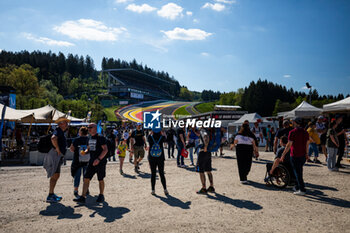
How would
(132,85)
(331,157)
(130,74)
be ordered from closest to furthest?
(331,157)
(132,85)
(130,74)

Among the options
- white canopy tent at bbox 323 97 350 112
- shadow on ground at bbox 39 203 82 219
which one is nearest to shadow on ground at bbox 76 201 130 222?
shadow on ground at bbox 39 203 82 219

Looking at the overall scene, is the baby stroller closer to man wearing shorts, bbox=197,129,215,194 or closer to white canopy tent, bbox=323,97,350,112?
man wearing shorts, bbox=197,129,215,194

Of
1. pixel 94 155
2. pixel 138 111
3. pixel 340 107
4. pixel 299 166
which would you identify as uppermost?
pixel 138 111

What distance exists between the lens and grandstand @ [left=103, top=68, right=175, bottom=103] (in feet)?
397

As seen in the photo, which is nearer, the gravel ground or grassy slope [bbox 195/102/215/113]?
the gravel ground

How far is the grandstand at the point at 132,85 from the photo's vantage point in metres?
121

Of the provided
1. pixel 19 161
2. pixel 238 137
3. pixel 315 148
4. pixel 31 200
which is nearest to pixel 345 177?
pixel 315 148

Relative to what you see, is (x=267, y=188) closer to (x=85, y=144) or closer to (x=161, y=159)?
(x=161, y=159)

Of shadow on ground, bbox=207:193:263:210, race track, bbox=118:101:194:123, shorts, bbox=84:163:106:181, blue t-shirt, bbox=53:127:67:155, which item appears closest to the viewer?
shadow on ground, bbox=207:193:263:210

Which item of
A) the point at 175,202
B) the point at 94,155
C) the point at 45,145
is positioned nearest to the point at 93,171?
the point at 94,155

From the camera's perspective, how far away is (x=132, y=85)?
448 feet

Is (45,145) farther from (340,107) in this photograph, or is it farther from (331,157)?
(340,107)

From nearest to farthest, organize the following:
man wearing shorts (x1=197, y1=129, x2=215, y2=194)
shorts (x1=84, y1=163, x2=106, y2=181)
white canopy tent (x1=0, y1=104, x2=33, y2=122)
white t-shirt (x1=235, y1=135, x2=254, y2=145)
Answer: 1. shorts (x1=84, y1=163, x2=106, y2=181)
2. man wearing shorts (x1=197, y1=129, x2=215, y2=194)
3. white t-shirt (x1=235, y1=135, x2=254, y2=145)
4. white canopy tent (x1=0, y1=104, x2=33, y2=122)

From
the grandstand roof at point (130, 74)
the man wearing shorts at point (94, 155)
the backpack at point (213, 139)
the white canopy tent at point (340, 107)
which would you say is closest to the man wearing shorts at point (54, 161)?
the man wearing shorts at point (94, 155)
